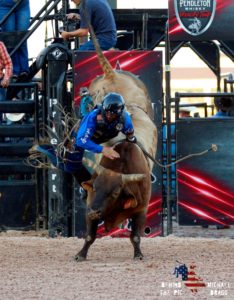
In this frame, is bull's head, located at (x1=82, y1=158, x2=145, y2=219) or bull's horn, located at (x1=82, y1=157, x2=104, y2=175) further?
bull's horn, located at (x1=82, y1=157, x2=104, y2=175)

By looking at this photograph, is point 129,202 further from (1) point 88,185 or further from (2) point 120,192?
(1) point 88,185

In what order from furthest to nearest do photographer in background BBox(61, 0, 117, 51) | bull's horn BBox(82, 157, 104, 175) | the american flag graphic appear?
photographer in background BBox(61, 0, 117, 51), bull's horn BBox(82, 157, 104, 175), the american flag graphic

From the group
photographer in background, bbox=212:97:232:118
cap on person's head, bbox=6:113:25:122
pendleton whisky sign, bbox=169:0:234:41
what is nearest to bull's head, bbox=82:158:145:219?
pendleton whisky sign, bbox=169:0:234:41

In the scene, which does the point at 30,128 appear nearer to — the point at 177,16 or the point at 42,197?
the point at 42,197

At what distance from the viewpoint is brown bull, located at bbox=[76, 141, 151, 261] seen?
468 inches

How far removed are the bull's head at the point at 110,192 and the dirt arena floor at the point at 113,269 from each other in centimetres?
58

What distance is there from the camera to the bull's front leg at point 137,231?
12.4m

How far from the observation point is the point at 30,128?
1555cm

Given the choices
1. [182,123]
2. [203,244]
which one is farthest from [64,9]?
[203,244]

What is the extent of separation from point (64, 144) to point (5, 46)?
2189 millimetres

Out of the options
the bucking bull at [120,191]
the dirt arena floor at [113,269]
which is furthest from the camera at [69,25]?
the bucking bull at [120,191]

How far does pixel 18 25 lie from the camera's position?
622 inches

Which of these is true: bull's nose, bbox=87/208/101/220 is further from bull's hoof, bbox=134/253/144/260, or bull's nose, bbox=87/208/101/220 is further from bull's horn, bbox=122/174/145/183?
bull's hoof, bbox=134/253/144/260

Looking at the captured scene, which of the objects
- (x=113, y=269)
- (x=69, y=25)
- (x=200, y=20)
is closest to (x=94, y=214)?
(x=113, y=269)
